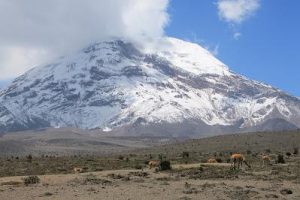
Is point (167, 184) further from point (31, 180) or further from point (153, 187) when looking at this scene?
point (31, 180)

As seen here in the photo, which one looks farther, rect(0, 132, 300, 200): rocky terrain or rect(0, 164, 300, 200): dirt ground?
rect(0, 132, 300, 200): rocky terrain

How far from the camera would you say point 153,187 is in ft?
118

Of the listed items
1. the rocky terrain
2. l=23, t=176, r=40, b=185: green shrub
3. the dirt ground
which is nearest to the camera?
the dirt ground

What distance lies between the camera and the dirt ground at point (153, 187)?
3259 cm

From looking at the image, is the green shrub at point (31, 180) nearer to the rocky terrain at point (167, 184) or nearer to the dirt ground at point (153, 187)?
the rocky terrain at point (167, 184)

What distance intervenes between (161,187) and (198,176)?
570 centimetres

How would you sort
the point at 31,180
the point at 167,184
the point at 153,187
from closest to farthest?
the point at 153,187, the point at 167,184, the point at 31,180

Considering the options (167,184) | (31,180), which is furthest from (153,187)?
(31,180)

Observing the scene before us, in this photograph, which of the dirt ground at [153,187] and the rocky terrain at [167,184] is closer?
the dirt ground at [153,187]

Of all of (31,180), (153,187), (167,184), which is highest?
(31,180)

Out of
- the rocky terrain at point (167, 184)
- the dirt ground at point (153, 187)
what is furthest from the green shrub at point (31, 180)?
the dirt ground at point (153, 187)

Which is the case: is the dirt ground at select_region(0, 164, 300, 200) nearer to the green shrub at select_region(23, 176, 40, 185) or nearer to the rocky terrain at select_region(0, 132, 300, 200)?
the rocky terrain at select_region(0, 132, 300, 200)

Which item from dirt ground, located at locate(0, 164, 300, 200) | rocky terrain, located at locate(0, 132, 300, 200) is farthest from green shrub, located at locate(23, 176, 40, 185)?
dirt ground, located at locate(0, 164, 300, 200)

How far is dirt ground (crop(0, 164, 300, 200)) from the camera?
32594 mm
